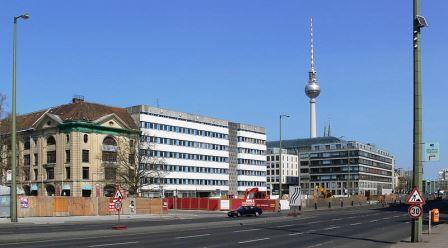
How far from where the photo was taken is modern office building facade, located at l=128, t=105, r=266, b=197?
115m

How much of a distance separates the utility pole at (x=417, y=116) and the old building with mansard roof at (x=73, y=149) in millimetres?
70851

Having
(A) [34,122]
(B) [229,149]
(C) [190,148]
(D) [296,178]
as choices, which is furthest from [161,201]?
(D) [296,178]

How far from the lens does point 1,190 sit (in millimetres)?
51031

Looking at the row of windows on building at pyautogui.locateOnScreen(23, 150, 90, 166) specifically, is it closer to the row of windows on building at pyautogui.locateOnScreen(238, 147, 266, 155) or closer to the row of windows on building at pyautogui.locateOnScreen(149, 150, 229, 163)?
the row of windows on building at pyautogui.locateOnScreen(149, 150, 229, 163)

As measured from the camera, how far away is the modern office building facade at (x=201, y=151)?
4543 inches

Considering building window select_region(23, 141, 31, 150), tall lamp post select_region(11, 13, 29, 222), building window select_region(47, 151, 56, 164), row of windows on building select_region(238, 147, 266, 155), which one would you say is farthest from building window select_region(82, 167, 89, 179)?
tall lamp post select_region(11, 13, 29, 222)

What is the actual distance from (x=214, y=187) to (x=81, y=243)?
110m

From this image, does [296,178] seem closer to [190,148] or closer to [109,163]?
[190,148]

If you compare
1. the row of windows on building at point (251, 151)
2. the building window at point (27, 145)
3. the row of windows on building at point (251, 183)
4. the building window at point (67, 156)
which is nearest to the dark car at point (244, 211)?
the building window at point (67, 156)

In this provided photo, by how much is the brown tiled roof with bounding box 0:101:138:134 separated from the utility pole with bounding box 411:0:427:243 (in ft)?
260

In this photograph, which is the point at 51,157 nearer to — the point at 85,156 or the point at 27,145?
Result: the point at 85,156

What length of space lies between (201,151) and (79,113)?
123ft

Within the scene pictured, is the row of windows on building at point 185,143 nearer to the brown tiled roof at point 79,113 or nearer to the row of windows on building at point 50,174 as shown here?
the brown tiled roof at point 79,113

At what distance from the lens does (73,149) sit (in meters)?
95.2
